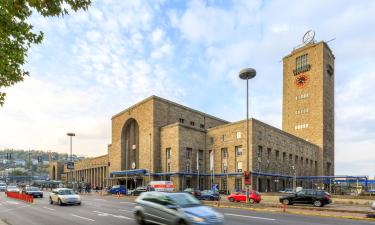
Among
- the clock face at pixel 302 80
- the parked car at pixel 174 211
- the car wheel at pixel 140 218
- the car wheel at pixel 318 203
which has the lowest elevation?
the car wheel at pixel 318 203

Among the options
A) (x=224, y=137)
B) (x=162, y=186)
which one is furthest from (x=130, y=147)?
(x=162, y=186)

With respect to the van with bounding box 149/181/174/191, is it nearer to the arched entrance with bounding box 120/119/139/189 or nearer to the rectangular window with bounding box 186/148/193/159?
the rectangular window with bounding box 186/148/193/159

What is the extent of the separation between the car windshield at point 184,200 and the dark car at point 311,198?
68.0 ft

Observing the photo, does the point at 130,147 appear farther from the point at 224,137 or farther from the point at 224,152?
the point at 224,137

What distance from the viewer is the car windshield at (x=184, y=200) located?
14144 mm

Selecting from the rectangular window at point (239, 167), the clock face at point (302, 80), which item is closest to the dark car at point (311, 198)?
the rectangular window at point (239, 167)

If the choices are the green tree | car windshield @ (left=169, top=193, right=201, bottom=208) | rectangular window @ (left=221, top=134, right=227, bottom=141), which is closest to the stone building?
rectangular window @ (left=221, top=134, right=227, bottom=141)

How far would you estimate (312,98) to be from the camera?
10938 centimetres

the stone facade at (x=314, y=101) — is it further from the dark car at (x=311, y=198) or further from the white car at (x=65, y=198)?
Answer: the white car at (x=65, y=198)

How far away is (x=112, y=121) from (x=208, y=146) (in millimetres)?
28675

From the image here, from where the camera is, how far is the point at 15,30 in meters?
10.7

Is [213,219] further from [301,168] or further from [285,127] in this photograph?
[285,127]

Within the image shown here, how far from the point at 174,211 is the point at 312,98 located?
104 metres

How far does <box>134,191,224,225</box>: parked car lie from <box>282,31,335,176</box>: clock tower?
98334 millimetres
